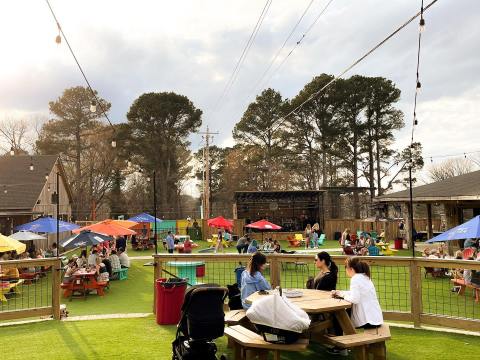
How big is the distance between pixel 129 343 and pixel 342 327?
294cm

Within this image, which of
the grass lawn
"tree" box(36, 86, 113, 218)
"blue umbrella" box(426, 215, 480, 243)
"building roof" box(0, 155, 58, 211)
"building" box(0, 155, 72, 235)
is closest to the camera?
the grass lawn

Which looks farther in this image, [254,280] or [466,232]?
[466,232]

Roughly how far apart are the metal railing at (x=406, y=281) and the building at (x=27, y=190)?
479 inches

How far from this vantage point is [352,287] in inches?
207

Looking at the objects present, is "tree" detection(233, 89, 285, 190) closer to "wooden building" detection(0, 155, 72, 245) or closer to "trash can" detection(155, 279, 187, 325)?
"wooden building" detection(0, 155, 72, 245)

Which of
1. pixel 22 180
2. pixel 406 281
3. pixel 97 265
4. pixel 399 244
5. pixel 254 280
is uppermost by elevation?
pixel 22 180

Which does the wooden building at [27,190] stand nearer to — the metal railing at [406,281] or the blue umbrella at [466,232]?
the metal railing at [406,281]

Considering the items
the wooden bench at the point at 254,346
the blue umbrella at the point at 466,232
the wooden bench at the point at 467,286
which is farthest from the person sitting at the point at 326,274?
the wooden bench at the point at 467,286

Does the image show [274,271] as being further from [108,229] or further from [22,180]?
[22,180]

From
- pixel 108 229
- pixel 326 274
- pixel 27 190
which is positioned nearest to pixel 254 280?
pixel 326 274

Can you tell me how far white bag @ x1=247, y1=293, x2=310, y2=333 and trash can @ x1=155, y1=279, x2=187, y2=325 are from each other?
2.85 meters

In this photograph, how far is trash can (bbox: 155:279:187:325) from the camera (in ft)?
22.6

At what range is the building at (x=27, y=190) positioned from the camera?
22.0 m

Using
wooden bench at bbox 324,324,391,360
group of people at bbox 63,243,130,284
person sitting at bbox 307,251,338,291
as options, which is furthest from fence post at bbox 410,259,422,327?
group of people at bbox 63,243,130,284
